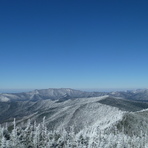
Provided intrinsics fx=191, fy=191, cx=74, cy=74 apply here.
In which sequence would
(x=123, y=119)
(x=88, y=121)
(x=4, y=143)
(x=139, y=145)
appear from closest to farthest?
(x=4, y=143), (x=139, y=145), (x=123, y=119), (x=88, y=121)

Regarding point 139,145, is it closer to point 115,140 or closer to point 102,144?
point 115,140

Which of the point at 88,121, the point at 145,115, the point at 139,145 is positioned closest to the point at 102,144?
the point at 139,145

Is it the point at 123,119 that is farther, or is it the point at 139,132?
the point at 123,119

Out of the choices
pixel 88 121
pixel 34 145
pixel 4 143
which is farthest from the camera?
pixel 88 121

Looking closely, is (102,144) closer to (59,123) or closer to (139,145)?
(139,145)

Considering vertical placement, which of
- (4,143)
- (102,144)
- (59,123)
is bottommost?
(59,123)

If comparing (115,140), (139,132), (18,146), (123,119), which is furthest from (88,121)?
(18,146)

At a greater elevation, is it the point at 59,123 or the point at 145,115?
the point at 145,115

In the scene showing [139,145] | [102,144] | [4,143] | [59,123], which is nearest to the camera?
[4,143]

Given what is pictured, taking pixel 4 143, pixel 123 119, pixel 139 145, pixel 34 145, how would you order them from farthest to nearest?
pixel 123 119 → pixel 139 145 → pixel 34 145 → pixel 4 143
